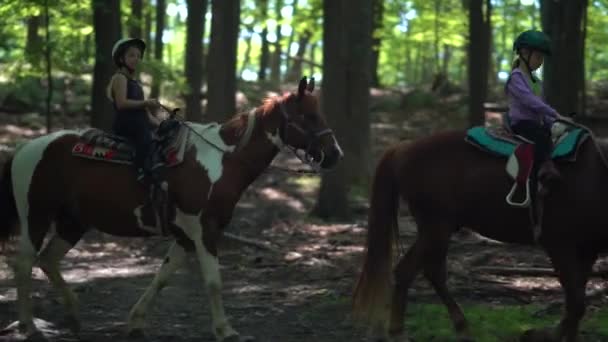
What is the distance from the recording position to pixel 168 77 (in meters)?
17.3

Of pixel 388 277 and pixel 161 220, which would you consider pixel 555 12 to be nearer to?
pixel 388 277

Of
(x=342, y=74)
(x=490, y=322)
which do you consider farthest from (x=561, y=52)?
(x=490, y=322)

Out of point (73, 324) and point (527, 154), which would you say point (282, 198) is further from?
point (527, 154)

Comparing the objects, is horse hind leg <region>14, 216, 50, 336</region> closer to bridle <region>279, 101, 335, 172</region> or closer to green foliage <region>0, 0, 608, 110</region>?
bridle <region>279, 101, 335, 172</region>

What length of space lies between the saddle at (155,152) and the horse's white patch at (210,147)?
0.32 feet

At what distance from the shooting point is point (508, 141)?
656 cm

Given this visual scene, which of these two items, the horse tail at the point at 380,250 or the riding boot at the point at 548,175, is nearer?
the riding boot at the point at 548,175

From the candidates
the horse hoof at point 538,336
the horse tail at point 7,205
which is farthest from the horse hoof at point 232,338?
the horse tail at point 7,205

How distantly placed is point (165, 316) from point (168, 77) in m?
10.1

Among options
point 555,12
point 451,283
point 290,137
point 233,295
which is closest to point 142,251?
point 233,295

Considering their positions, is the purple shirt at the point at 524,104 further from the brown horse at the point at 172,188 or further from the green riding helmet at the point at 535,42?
the brown horse at the point at 172,188

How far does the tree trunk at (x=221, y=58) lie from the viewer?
15.5 metres

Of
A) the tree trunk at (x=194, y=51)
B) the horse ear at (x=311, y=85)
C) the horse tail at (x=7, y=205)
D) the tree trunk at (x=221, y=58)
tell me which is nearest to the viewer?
the horse ear at (x=311, y=85)

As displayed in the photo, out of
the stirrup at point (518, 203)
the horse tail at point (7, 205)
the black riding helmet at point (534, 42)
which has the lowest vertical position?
the horse tail at point (7, 205)
